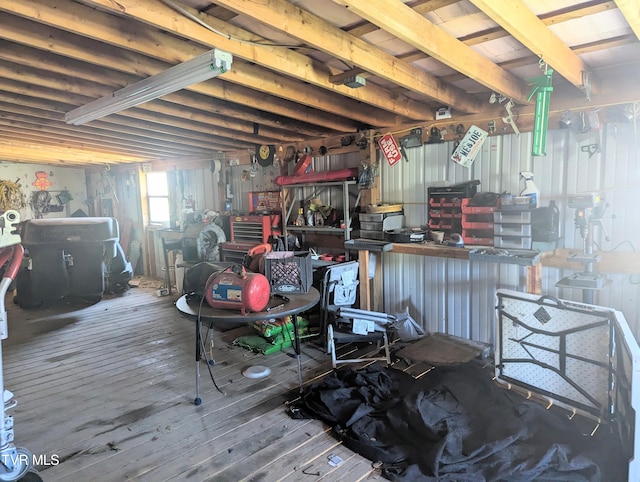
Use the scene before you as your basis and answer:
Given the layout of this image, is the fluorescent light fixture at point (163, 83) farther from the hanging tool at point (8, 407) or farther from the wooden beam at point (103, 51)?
the hanging tool at point (8, 407)

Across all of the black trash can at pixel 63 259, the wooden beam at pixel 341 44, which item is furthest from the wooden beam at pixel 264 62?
the black trash can at pixel 63 259

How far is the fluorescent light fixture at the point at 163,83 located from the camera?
221 cm

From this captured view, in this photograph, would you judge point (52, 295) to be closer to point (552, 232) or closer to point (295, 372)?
point (295, 372)

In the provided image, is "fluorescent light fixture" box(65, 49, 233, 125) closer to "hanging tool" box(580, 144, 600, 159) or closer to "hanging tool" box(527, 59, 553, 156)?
"hanging tool" box(527, 59, 553, 156)

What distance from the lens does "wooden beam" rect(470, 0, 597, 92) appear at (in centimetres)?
185

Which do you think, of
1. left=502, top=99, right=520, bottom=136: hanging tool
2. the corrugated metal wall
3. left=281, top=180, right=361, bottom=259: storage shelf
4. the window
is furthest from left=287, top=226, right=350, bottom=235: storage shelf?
the window

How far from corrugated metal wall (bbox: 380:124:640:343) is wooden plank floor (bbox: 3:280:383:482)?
4.15 ft

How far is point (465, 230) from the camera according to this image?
3602 mm

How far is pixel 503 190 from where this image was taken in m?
3.63

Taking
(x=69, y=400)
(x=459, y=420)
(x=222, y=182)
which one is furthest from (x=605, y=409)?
(x=222, y=182)

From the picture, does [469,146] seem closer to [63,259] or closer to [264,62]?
[264,62]

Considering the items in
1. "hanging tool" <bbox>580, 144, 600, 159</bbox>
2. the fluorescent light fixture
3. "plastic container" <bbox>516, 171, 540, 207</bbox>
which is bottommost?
"plastic container" <bbox>516, 171, 540, 207</bbox>

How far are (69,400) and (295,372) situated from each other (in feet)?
5.72

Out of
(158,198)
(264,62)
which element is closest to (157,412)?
(264,62)
